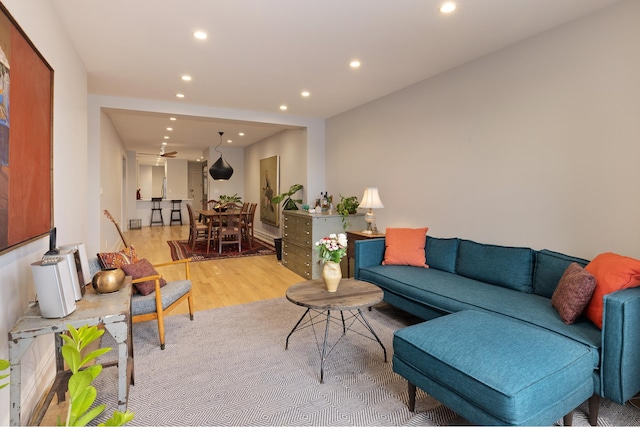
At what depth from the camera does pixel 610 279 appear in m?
2.03

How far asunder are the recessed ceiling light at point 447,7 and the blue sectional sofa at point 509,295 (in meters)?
1.96

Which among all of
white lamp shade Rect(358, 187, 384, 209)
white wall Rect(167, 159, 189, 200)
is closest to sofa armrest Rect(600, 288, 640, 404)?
white lamp shade Rect(358, 187, 384, 209)

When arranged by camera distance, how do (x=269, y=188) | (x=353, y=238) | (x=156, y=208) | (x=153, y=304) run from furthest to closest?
(x=156, y=208)
(x=269, y=188)
(x=353, y=238)
(x=153, y=304)

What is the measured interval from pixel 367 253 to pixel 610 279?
2.07 metres

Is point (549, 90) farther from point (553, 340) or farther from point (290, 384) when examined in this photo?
point (290, 384)

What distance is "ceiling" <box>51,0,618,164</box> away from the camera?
→ 2.47 m

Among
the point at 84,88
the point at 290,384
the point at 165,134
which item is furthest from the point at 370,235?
the point at 165,134

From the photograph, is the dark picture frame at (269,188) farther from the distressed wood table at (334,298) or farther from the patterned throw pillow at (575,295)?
the patterned throw pillow at (575,295)

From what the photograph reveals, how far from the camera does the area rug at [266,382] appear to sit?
1.95 m

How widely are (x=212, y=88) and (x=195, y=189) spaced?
10967 millimetres

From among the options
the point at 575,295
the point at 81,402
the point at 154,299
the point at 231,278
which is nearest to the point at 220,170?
the point at 231,278

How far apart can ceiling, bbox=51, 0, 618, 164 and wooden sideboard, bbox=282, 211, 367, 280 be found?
1725 mm

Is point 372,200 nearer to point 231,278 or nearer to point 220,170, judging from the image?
point 231,278

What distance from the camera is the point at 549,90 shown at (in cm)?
283
